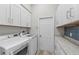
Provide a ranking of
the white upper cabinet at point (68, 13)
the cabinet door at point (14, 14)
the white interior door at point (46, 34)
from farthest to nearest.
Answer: the white interior door at point (46, 34) → the cabinet door at point (14, 14) → the white upper cabinet at point (68, 13)

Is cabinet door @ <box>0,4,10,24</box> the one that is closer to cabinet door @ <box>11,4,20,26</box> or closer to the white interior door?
cabinet door @ <box>11,4,20,26</box>

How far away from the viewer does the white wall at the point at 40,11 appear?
14.7 feet

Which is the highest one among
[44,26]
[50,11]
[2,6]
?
[50,11]

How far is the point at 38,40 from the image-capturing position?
4.58 metres

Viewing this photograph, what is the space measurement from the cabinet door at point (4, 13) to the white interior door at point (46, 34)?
2.67 metres

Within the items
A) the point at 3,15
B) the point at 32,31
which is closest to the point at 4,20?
the point at 3,15

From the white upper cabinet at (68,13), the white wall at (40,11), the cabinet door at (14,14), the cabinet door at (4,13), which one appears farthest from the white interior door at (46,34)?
the cabinet door at (4,13)

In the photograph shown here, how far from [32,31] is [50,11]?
128cm

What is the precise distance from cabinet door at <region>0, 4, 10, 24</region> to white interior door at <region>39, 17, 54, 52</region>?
8.77ft

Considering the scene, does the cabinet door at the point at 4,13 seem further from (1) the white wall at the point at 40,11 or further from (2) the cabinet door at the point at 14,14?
(1) the white wall at the point at 40,11

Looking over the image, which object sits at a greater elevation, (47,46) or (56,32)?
(56,32)

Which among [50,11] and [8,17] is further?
[50,11]

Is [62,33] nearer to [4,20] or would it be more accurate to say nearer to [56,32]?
[56,32]

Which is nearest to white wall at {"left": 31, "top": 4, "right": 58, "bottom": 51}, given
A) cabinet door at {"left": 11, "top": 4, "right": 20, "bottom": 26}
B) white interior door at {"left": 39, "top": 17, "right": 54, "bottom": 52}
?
white interior door at {"left": 39, "top": 17, "right": 54, "bottom": 52}
